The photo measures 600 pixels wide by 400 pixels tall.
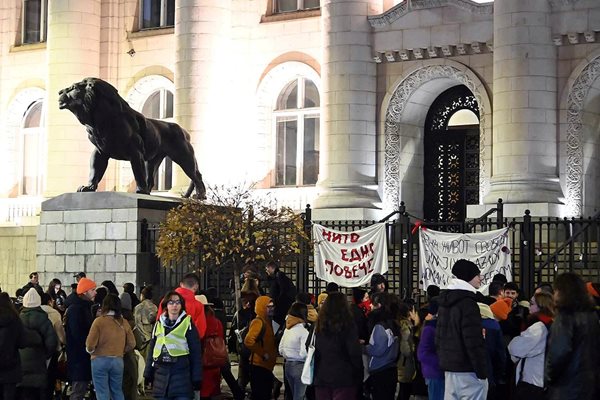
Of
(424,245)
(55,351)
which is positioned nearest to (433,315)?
(55,351)

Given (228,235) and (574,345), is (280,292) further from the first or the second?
(574,345)

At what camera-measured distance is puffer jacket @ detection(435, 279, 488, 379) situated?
1259 centimetres

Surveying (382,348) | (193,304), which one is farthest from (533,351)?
(193,304)

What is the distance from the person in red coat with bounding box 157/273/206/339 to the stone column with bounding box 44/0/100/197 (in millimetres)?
20069

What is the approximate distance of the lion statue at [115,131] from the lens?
25547mm

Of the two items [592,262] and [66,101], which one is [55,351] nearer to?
[66,101]

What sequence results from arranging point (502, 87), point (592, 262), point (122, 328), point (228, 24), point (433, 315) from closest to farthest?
point (433, 315), point (122, 328), point (592, 262), point (502, 87), point (228, 24)

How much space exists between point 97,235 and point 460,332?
15.1 metres

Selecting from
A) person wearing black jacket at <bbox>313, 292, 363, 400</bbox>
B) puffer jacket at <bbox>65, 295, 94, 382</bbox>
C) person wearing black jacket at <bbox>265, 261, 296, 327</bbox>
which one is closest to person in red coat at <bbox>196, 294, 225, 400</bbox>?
puffer jacket at <bbox>65, 295, 94, 382</bbox>

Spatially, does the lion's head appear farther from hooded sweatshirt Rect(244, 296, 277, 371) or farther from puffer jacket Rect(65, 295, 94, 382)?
hooded sweatshirt Rect(244, 296, 277, 371)

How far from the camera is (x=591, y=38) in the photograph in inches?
1106

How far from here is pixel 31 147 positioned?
128 feet

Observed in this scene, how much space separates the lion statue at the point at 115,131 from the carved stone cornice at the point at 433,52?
19.8 feet

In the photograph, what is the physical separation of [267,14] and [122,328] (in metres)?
20.3
